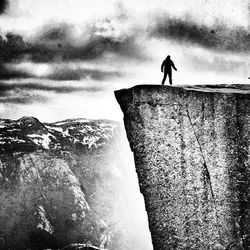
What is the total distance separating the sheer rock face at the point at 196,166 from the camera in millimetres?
6570

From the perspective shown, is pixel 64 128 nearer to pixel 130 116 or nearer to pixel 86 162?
pixel 86 162

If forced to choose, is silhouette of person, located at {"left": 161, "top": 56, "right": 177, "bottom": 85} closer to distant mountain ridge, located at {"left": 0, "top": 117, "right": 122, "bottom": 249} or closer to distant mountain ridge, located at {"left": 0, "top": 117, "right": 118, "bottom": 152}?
distant mountain ridge, located at {"left": 0, "top": 117, "right": 122, "bottom": 249}

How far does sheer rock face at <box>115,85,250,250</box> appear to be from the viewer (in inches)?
259

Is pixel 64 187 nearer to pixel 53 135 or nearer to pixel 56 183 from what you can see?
pixel 56 183

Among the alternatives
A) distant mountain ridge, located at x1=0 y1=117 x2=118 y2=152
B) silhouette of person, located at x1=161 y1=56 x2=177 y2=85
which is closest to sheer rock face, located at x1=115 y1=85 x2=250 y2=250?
silhouette of person, located at x1=161 y1=56 x2=177 y2=85

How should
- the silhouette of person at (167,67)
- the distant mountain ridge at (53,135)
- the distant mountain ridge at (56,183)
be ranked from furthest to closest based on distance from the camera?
the distant mountain ridge at (53,135), the distant mountain ridge at (56,183), the silhouette of person at (167,67)

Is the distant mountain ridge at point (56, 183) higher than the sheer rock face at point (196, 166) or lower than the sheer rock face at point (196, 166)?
lower

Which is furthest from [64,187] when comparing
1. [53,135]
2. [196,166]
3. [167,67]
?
[196,166]

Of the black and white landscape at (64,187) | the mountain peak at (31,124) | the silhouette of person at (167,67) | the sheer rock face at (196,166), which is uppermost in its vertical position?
the silhouette of person at (167,67)

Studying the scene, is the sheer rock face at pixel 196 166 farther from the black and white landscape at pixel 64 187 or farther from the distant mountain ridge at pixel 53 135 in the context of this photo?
the distant mountain ridge at pixel 53 135

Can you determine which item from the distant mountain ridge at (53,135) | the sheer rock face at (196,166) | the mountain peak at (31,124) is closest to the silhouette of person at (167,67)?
the sheer rock face at (196,166)

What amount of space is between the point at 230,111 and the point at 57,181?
2943 inches

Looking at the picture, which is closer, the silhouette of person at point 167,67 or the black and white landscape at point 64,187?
the silhouette of person at point 167,67

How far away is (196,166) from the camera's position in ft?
21.8
